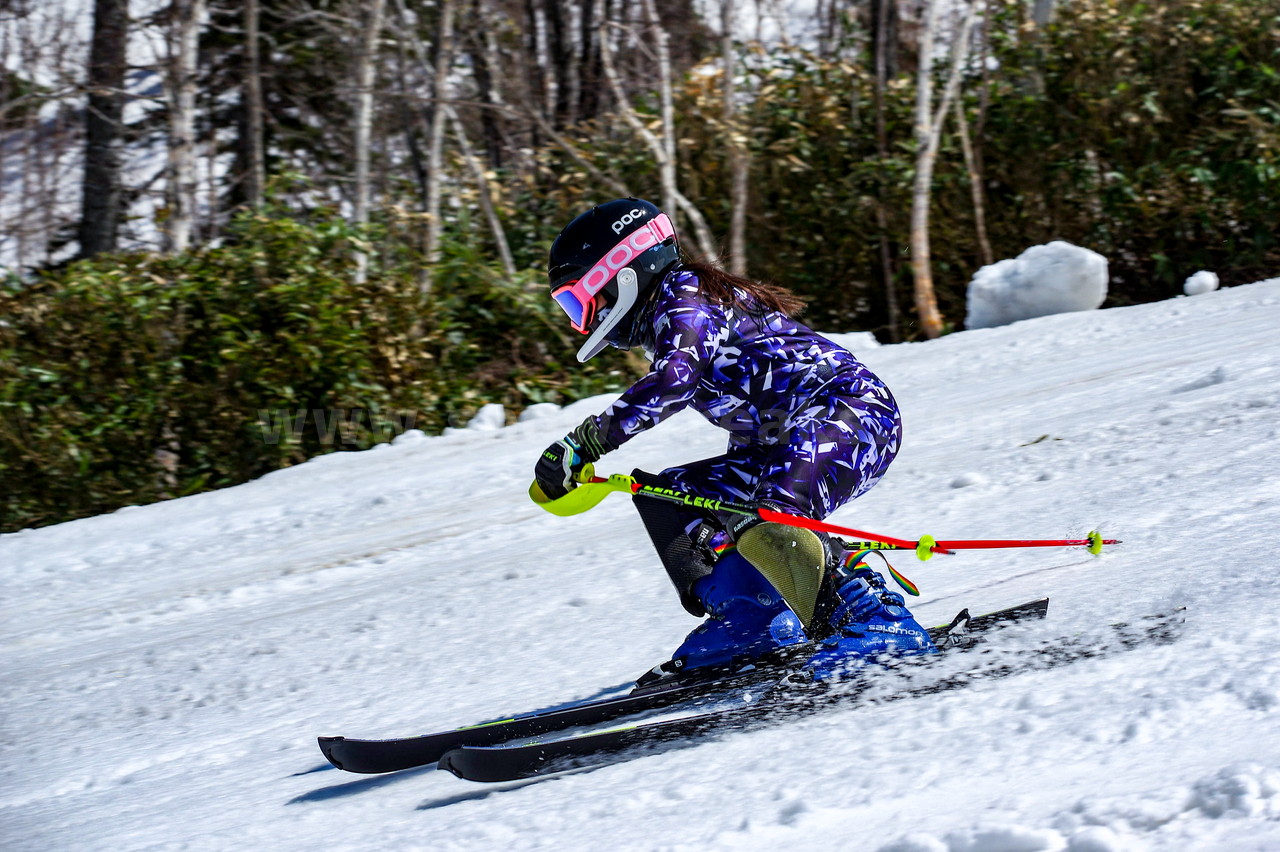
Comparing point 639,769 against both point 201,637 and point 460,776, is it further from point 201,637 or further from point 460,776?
point 201,637

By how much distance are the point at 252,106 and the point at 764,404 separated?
33.2 feet

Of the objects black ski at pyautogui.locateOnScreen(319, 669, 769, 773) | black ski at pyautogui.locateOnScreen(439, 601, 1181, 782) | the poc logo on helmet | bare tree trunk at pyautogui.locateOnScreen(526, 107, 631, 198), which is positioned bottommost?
black ski at pyautogui.locateOnScreen(319, 669, 769, 773)

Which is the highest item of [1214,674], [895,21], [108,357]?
[895,21]

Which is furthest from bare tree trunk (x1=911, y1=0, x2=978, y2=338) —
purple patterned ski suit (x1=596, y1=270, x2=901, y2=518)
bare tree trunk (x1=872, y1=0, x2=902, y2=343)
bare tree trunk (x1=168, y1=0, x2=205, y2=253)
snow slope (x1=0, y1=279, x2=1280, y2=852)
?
purple patterned ski suit (x1=596, y1=270, x2=901, y2=518)

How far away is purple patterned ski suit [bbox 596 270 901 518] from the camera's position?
9.55 feet

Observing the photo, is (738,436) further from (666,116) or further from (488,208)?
(488,208)

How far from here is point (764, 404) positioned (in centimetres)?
313

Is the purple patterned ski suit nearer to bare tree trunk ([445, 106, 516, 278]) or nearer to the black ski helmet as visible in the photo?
the black ski helmet

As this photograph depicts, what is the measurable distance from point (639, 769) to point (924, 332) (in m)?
8.17

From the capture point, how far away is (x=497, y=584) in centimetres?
512

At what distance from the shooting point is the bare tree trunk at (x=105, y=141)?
11.4m

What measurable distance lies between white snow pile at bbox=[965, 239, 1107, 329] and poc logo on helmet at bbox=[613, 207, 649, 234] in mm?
6853

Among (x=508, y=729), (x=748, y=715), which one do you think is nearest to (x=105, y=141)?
(x=508, y=729)

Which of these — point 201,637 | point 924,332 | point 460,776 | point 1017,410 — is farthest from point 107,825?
point 924,332
